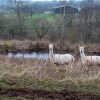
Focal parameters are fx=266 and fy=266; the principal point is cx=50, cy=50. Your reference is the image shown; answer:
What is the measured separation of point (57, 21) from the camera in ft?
92.1

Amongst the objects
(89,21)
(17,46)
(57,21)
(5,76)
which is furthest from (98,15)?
(5,76)

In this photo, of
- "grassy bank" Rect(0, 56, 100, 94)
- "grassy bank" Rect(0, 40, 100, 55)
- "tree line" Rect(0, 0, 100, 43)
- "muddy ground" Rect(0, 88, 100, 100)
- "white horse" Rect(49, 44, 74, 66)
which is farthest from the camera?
"tree line" Rect(0, 0, 100, 43)

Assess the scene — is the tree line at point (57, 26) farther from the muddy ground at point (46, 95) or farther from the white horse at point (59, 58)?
the muddy ground at point (46, 95)

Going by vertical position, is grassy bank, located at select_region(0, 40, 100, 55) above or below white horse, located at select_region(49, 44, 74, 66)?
below

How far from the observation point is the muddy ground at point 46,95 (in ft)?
18.4

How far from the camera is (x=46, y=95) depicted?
5719 millimetres

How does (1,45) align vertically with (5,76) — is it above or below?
below

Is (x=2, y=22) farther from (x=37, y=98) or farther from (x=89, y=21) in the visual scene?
(x=37, y=98)

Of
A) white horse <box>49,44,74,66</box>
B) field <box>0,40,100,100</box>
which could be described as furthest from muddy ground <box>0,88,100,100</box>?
white horse <box>49,44,74,66</box>

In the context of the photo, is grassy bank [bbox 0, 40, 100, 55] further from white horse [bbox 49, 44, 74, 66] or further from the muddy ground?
the muddy ground

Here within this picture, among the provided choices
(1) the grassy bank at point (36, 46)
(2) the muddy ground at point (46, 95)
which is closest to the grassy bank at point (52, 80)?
(2) the muddy ground at point (46, 95)

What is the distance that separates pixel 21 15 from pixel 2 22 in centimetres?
358

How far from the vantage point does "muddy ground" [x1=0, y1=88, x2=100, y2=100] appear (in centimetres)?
560

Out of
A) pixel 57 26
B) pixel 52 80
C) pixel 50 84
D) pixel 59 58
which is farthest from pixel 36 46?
pixel 50 84
